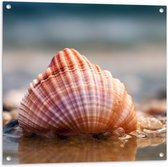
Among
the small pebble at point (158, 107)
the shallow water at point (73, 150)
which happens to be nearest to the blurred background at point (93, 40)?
the small pebble at point (158, 107)

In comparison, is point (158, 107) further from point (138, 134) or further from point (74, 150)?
point (74, 150)

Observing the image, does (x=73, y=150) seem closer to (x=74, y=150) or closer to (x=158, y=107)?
(x=74, y=150)

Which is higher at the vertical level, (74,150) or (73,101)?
(73,101)

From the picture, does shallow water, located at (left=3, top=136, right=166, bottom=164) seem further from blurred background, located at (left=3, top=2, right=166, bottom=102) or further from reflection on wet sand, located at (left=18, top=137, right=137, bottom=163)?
blurred background, located at (left=3, top=2, right=166, bottom=102)

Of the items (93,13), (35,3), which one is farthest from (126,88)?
(35,3)

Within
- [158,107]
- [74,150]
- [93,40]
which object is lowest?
[74,150]

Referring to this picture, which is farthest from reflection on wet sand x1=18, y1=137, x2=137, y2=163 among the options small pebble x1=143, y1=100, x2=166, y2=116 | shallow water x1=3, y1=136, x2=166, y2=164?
small pebble x1=143, y1=100, x2=166, y2=116

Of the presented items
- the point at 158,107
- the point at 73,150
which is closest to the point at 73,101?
the point at 73,150

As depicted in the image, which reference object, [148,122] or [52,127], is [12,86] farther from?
[148,122]
